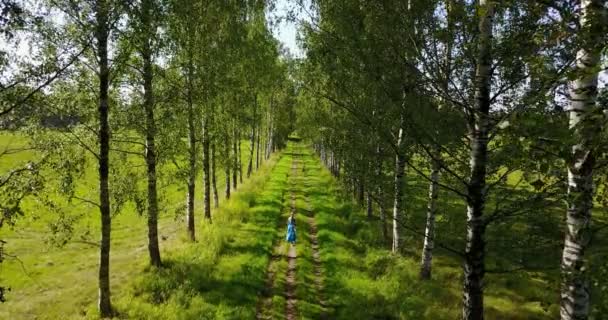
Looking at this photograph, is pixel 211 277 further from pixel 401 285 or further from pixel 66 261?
pixel 66 261

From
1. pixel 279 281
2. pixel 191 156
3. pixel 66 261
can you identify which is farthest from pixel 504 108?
pixel 66 261

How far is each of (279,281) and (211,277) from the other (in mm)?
2780

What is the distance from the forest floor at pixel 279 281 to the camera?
49.1 ft

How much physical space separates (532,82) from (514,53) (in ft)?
4.18

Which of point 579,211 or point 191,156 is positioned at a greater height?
point 191,156

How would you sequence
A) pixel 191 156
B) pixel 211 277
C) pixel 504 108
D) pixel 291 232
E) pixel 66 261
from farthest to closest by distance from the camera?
pixel 66 261
pixel 291 232
pixel 191 156
pixel 211 277
pixel 504 108

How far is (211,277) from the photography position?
17.4m

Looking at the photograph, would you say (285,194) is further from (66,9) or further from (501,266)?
(66,9)

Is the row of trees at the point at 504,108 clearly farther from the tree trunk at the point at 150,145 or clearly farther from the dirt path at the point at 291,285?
the tree trunk at the point at 150,145

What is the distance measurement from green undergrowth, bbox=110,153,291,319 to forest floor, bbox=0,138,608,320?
42 millimetres

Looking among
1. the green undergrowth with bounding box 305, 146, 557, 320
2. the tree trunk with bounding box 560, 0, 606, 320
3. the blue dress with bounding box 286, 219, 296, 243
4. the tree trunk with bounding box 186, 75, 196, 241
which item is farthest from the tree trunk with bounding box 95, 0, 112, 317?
the tree trunk with bounding box 560, 0, 606, 320

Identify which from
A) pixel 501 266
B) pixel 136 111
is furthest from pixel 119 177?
pixel 501 266

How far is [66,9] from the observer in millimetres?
12789

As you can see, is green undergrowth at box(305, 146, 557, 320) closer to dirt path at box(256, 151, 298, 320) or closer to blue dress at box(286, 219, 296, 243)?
dirt path at box(256, 151, 298, 320)
